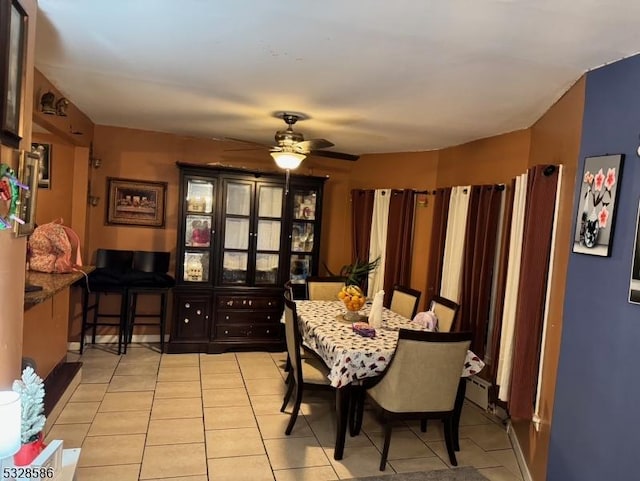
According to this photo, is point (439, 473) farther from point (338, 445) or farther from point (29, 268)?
point (29, 268)

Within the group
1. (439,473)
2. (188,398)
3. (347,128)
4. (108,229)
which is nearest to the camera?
(439,473)

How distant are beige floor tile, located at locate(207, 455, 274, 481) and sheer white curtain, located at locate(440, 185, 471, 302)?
2279 millimetres

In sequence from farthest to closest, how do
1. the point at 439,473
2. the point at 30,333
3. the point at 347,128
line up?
1. the point at 347,128
2. the point at 30,333
3. the point at 439,473

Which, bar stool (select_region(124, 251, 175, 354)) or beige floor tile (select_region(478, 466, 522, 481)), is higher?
bar stool (select_region(124, 251, 175, 354))

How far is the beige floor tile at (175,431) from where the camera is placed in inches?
118

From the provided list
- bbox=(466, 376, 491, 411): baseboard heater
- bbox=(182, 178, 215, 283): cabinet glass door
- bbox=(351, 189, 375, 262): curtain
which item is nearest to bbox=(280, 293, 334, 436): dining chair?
bbox=(466, 376, 491, 411): baseboard heater

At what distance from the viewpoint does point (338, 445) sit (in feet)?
9.52

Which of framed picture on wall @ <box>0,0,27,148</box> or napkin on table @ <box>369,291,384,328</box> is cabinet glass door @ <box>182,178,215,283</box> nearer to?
napkin on table @ <box>369,291,384,328</box>

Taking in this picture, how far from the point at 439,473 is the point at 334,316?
1.39 m

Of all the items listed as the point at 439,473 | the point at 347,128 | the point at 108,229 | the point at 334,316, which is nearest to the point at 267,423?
the point at 334,316

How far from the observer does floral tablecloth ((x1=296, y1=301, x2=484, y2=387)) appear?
2.82m

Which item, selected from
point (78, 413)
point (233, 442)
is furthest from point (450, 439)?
point (78, 413)

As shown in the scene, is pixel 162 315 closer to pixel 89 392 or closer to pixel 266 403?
pixel 89 392

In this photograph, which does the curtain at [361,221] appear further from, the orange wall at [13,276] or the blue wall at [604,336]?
the orange wall at [13,276]
